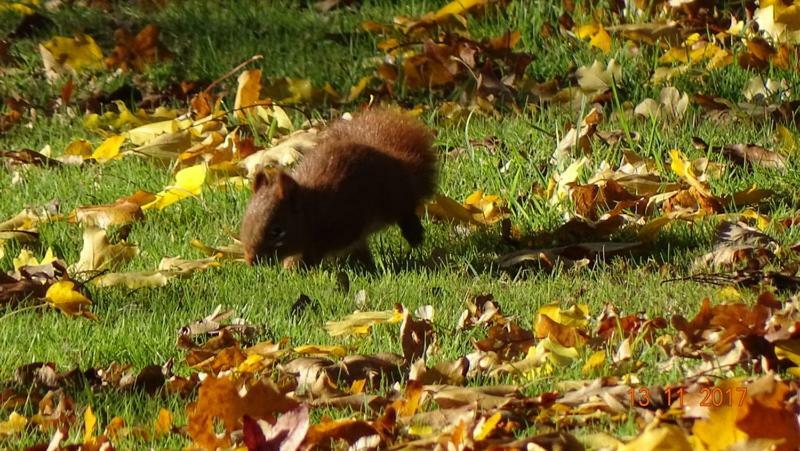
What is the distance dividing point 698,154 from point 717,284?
1.47 metres

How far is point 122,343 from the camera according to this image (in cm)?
390

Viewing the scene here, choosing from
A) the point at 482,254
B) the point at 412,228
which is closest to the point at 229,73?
the point at 412,228

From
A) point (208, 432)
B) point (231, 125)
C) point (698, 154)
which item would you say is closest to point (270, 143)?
point (231, 125)

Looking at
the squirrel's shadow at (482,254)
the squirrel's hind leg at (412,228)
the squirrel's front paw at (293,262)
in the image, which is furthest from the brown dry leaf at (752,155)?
the squirrel's front paw at (293,262)

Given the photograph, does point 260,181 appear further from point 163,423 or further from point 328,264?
point 163,423

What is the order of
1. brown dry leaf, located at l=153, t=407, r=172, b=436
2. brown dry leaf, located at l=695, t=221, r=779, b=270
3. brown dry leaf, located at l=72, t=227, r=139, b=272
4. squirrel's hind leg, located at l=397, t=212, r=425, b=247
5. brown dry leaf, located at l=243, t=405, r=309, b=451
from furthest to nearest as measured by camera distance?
squirrel's hind leg, located at l=397, t=212, r=425, b=247, brown dry leaf, located at l=72, t=227, r=139, b=272, brown dry leaf, located at l=695, t=221, r=779, b=270, brown dry leaf, located at l=153, t=407, r=172, b=436, brown dry leaf, located at l=243, t=405, r=309, b=451

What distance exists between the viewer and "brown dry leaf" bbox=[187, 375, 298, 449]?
292cm

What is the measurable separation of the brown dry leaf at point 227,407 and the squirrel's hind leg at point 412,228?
209 centimetres

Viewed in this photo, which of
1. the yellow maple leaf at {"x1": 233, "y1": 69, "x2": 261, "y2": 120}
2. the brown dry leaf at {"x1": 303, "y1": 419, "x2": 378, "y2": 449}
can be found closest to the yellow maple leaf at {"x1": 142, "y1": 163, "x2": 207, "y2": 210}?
the yellow maple leaf at {"x1": 233, "y1": 69, "x2": 261, "y2": 120}

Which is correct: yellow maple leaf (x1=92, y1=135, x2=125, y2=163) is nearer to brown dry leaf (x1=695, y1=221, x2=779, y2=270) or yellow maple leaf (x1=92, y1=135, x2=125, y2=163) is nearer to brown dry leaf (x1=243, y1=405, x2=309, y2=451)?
brown dry leaf (x1=695, y1=221, x2=779, y2=270)

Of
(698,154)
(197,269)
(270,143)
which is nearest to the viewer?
(197,269)

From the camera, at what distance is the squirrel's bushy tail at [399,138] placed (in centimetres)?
523

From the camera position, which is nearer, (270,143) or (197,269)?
(197,269)

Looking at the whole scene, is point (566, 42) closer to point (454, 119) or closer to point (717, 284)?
point (454, 119)
